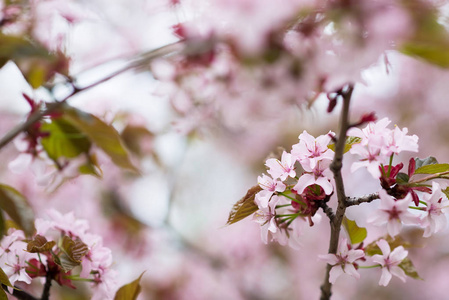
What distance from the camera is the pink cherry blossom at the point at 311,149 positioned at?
0.49m

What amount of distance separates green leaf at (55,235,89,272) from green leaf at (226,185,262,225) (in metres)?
0.17

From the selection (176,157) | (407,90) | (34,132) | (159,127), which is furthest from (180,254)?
(34,132)

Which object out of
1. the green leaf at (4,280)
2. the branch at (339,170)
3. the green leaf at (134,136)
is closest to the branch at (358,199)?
the branch at (339,170)

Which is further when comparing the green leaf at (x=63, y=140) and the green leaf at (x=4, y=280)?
the green leaf at (x=63, y=140)

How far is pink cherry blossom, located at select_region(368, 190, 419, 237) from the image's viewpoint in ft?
1.44

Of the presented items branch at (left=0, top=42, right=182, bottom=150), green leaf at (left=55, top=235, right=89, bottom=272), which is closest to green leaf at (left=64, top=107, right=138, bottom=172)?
branch at (left=0, top=42, right=182, bottom=150)

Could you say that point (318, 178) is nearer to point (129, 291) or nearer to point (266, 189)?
point (266, 189)

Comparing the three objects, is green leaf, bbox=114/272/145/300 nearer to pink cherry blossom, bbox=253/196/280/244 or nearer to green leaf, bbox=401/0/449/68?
pink cherry blossom, bbox=253/196/280/244

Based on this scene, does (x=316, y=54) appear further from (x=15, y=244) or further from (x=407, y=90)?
(x=407, y=90)

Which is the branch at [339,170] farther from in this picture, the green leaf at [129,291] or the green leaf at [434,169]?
the green leaf at [129,291]

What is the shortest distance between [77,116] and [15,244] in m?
0.18

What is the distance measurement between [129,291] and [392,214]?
34 cm

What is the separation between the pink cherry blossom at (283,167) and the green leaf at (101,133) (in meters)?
0.24

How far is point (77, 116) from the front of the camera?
2.07ft
